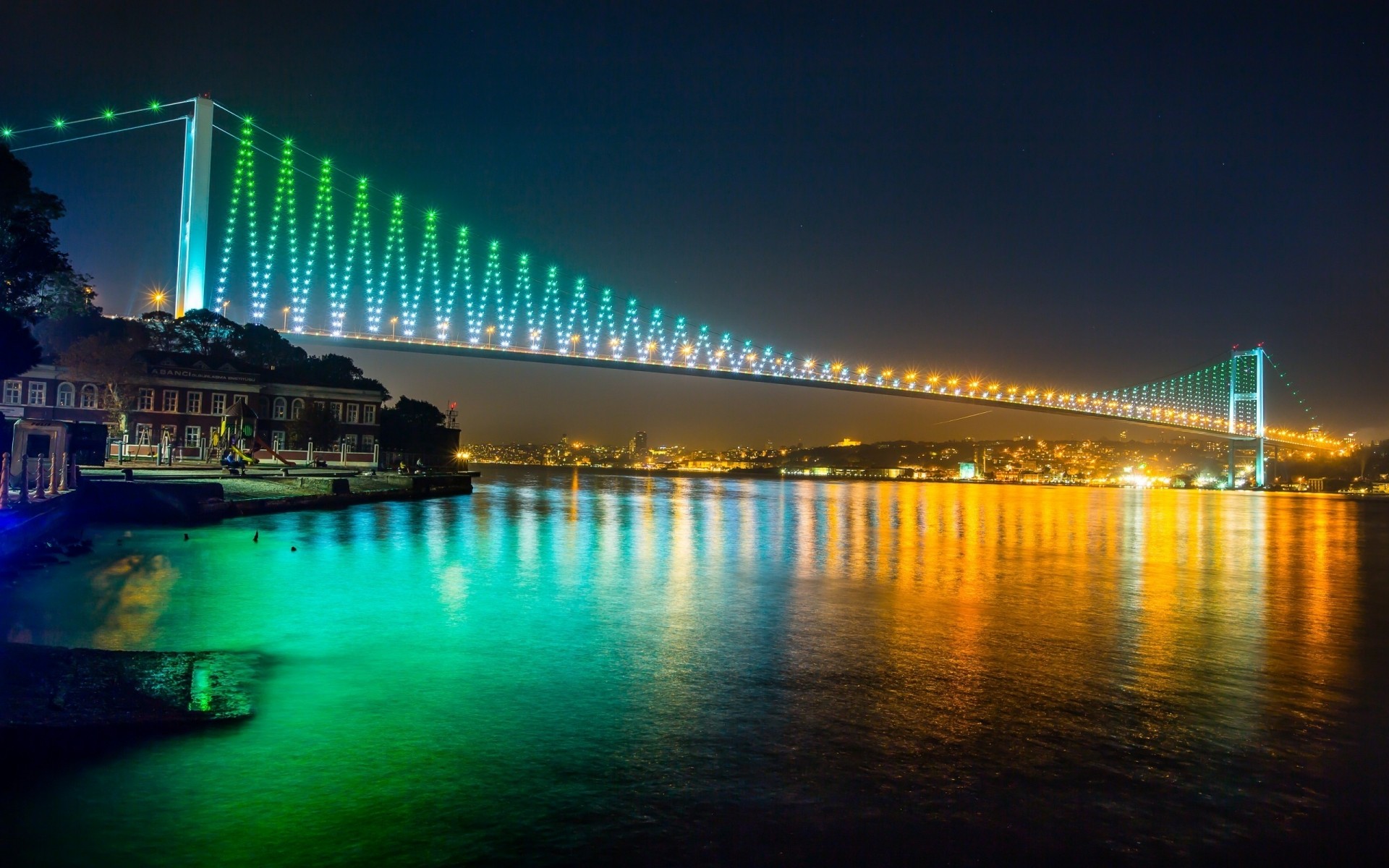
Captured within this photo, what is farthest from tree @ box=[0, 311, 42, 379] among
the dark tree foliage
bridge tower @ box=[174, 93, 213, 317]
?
the dark tree foliage

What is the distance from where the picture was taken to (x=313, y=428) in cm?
5762

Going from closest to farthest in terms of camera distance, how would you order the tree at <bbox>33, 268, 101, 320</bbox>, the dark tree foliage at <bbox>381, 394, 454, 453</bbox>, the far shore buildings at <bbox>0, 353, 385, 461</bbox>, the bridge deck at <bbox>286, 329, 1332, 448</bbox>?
1. the tree at <bbox>33, 268, 101, 320</bbox>
2. the far shore buildings at <bbox>0, 353, 385, 461</bbox>
3. the bridge deck at <bbox>286, 329, 1332, 448</bbox>
4. the dark tree foliage at <bbox>381, 394, 454, 453</bbox>

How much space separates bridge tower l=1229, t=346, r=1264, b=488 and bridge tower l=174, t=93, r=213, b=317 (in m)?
83.7

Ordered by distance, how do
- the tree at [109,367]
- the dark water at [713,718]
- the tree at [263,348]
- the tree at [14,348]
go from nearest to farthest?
the dark water at [713,718] < the tree at [14,348] < the tree at [109,367] < the tree at [263,348]

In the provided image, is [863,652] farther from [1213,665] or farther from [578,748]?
[578,748]

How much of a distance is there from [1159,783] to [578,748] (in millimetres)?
3536

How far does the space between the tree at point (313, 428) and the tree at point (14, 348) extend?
132 ft

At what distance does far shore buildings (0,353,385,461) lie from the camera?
4994 cm

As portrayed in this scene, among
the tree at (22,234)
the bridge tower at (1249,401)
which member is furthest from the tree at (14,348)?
the bridge tower at (1249,401)

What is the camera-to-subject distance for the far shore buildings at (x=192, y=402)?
4994 centimetres

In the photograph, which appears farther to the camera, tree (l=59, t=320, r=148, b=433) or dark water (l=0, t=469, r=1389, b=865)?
tree (l=59, t=320, r=148, b=433)

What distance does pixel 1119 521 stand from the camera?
41.0 meters

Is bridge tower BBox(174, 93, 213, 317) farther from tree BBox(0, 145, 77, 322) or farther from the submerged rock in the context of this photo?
the submerged rock

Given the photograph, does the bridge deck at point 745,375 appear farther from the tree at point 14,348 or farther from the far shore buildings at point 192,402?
the tree at point 14,348
